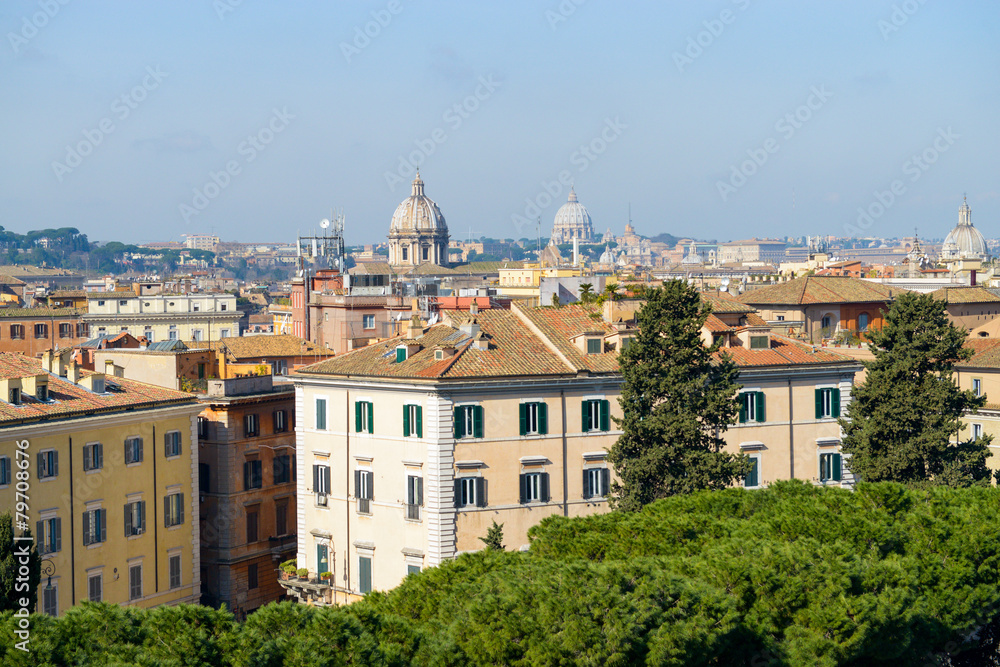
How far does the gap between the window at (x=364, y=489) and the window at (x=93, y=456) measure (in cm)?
649

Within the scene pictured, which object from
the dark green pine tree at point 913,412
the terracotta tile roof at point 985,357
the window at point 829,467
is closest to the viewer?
the dark green pine tree at point 913,412

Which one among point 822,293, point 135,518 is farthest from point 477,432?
point 822,293

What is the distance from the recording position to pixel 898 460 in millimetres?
38844

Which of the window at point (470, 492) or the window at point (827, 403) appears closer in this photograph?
the window at point (470, 492)

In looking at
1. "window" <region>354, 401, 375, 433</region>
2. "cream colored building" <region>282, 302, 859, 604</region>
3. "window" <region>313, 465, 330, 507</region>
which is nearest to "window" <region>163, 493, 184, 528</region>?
"cream colored building" <region>282, 302, 859, 604</region>

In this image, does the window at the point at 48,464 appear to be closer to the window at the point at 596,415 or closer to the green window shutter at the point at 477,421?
the green window shutter at the point at 477,421

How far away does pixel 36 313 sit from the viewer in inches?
3226

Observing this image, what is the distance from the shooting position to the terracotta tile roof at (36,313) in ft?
262

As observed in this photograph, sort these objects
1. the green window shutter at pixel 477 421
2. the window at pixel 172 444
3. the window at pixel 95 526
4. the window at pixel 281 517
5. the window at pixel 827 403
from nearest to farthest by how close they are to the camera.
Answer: the window at pixel 95 526 < the green window shutter at pixel 477 421 < the window at pixel 172 444 < the window at pixel 827 403 < the window at pixel 281 517

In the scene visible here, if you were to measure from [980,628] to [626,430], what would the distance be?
30.1 feet

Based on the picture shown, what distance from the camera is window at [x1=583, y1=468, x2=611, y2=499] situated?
39.3 m

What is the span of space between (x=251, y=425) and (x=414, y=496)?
30.4 feet

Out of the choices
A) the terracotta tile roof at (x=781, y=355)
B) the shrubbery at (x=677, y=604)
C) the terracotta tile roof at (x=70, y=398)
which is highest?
the terracotta tile roof at (x=781, y=355)

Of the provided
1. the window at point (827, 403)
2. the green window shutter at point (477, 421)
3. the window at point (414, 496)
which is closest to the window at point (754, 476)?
the window at point (827, 403)
